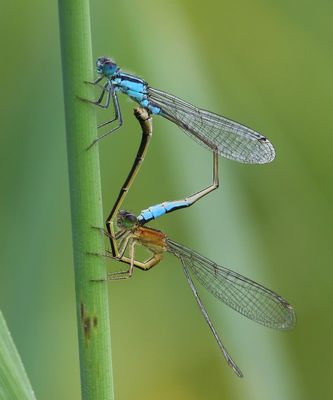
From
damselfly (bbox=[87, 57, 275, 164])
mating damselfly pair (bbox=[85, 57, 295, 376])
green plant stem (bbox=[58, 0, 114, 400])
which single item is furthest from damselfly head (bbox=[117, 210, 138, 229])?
green plant stem (bbox=[58, 0, 114, 400])

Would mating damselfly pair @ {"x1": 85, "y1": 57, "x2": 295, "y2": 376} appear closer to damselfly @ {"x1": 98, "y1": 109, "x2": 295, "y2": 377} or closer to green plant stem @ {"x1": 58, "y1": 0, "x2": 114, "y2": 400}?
damselfly @ {"x1": 98, "y1": 109, "x2": 295, "y2": 377}

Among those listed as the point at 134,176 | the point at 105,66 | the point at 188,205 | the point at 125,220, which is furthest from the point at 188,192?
the point at 105,66

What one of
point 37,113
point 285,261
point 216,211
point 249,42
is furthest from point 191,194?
point 249,42

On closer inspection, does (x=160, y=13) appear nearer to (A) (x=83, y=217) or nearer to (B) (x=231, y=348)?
(B) (x=231, y=348)

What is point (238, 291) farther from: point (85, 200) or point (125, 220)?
point (85, 200)

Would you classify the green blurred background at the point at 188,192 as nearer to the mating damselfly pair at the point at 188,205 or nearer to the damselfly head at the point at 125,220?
the mating damselfly pair at the point at 188,205

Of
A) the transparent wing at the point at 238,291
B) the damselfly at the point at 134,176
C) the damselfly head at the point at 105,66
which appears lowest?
the transparent wing at the point at 238,291

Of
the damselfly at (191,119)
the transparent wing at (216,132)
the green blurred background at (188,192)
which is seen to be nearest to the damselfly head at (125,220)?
the green blurred background at (188,192)
